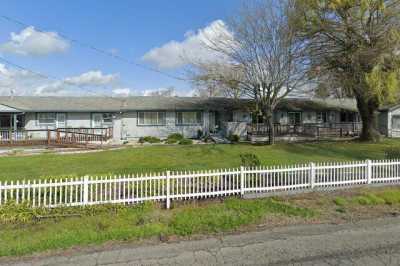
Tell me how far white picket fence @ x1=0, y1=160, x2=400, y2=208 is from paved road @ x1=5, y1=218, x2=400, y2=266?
252 centimetres

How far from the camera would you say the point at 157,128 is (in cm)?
2875

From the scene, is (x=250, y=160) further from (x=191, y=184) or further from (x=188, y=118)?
(x=188, y=118)

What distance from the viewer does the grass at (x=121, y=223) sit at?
19.9 feet

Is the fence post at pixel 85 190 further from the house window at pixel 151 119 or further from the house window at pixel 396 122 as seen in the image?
the house window at pixel 396 122

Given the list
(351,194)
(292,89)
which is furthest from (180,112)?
(351,194)

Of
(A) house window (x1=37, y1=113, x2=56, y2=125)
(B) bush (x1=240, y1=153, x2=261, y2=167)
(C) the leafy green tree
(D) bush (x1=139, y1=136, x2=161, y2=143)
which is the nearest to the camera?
(B) bush (x1=240, y1=153, x2=261, y2=167)

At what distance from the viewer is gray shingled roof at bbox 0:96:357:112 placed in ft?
87.9

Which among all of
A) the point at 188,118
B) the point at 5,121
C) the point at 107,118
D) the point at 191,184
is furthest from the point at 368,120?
the point at 5,121

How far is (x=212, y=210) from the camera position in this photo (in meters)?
8.00

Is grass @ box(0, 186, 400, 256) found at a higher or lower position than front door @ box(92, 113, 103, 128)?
lower

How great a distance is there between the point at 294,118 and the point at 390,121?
10506mm

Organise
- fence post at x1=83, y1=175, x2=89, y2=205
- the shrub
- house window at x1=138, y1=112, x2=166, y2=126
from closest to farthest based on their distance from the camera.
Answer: fence post at x1=83, y1=175, x2=89, y2=205 → house window at x1=138, y1=112, x2=166, y2=126 → the shrub

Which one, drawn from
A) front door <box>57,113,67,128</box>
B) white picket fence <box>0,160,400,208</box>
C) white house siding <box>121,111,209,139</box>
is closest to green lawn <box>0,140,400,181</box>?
white picket fence <box>0,160,400,208</box>

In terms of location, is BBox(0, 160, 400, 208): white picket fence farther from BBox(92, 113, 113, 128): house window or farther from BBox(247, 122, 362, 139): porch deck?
BBox(92, 113, 113, 128): house window
